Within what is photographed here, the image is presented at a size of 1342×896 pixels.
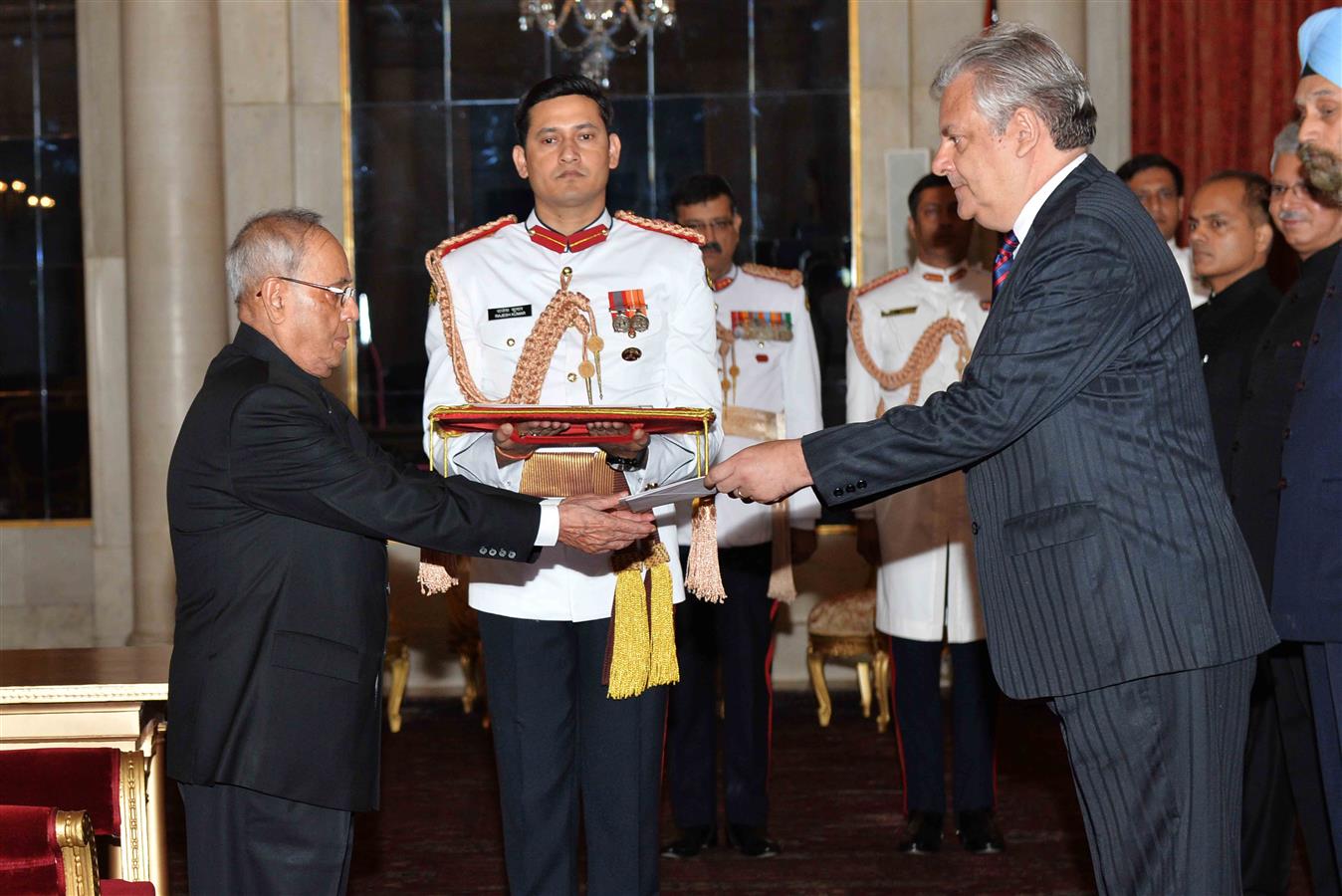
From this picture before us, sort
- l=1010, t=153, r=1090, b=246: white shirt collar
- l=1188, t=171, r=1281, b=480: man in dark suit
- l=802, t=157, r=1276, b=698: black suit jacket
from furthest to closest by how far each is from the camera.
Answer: l=1188, t=171, r=1281, b=480: man in dark suit, l=1010, t=153, r=1090, b=246: white shirt collar, l=802, t=157, r=1276, b=698: black suit jacket

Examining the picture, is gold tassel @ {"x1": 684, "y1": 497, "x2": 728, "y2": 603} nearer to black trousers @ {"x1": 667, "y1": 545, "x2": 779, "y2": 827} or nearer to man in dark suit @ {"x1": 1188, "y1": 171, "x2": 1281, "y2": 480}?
black trousers @ {"x1": 667, "y1": 545, "x2": 779, "y2": 827}

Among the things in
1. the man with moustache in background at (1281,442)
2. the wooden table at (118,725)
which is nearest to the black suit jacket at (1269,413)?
the man with moustache in background at (1281,442)

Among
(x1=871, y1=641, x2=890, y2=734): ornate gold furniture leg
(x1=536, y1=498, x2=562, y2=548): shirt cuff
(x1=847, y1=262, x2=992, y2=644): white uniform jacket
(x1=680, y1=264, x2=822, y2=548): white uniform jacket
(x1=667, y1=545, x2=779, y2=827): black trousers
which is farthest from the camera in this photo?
(x1=871, y1=641, x2=890, y2=734): ornate gold furniture leg

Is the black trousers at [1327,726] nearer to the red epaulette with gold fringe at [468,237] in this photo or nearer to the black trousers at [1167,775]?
the black trousers at [1167,775]

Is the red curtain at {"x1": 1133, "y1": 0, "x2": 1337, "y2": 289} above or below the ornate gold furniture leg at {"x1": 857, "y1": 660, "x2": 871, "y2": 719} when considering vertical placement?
above

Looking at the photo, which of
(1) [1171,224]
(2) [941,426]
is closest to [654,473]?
(2) [941,426]

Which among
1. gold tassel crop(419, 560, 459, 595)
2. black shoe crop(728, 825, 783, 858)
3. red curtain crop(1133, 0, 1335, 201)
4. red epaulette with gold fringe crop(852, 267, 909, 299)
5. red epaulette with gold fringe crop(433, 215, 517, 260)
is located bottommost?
black shoe crop(728, 825, 783, 858)

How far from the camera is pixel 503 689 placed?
9.38 feet

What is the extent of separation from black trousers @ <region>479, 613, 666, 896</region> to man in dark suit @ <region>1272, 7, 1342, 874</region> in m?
1.25

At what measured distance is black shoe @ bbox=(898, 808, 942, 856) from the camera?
423cm

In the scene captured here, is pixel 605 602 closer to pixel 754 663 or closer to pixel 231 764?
pixel 231 764

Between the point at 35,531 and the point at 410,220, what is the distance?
2.24 metres

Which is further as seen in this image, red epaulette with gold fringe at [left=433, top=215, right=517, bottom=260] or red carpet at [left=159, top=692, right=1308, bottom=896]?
red carpet at [left=159, top=692, right=1308, bottom=896]

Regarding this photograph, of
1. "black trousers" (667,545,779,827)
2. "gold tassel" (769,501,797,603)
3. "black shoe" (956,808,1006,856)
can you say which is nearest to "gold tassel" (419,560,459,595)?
"black trousers" (667,545,779,827)
